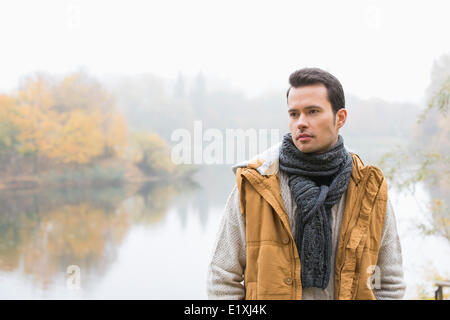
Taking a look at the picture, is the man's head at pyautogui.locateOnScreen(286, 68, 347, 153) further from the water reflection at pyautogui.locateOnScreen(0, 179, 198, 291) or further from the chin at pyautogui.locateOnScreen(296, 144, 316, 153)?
the water reflection at pyautogui.locateOnScreen(0, 179, 198, 291)

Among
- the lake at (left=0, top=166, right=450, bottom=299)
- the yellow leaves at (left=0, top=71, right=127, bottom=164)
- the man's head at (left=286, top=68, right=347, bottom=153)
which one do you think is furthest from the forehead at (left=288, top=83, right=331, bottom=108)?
the yellow leaves at (left=0, top=71, right=127, bottom=164)

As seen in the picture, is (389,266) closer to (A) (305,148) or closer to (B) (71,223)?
(A) (305,148)

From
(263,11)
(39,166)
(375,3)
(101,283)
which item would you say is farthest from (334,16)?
(101,283)

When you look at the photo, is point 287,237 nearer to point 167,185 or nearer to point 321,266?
point 321,266

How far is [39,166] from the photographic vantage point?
13.2 ft

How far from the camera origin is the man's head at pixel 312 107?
2.88 ft

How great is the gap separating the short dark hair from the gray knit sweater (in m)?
0.17

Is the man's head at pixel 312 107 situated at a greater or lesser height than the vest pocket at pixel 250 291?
greater

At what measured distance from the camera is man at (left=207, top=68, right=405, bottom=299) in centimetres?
84
